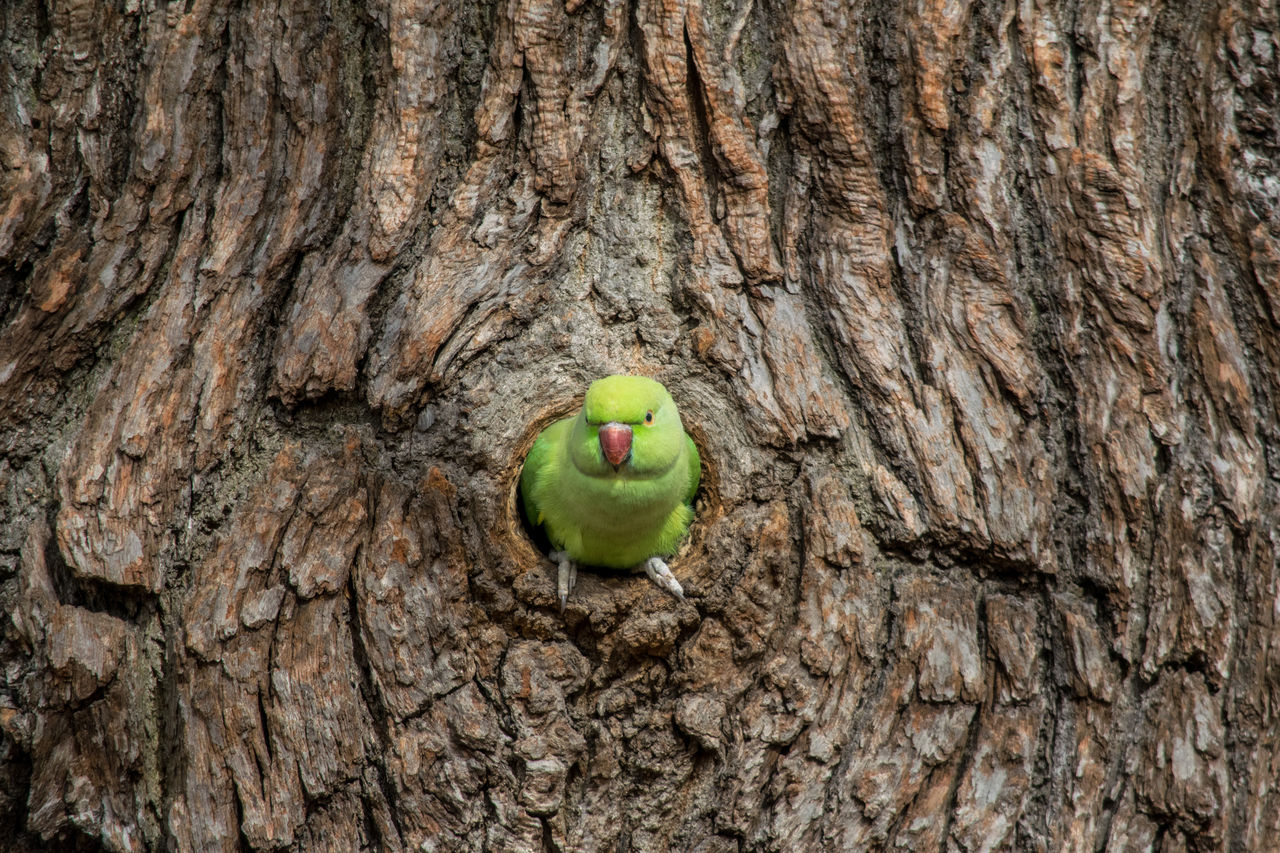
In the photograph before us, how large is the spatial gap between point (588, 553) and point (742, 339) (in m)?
1.06

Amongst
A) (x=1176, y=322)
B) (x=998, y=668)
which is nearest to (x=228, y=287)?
(x=998, y=668)

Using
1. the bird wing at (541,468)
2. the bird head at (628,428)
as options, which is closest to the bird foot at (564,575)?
the bird wing at (541,468)

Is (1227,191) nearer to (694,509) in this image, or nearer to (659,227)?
(659,227)

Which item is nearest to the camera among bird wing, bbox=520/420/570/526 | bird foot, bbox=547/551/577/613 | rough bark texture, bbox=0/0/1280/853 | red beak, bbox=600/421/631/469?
rough bark texture, bbox=0/0/1280/853

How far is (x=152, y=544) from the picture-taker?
2.88 meters

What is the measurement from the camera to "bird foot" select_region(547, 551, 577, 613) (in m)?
3.14

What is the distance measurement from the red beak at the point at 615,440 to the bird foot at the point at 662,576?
0.42m

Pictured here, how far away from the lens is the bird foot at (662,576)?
3.17 meters

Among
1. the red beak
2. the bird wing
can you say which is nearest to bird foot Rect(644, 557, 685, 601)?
the red beak

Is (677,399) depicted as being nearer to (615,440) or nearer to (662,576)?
(615,440)

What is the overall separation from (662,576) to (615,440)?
0.53m

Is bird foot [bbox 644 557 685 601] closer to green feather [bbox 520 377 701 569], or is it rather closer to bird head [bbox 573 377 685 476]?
green feather [bbox 520 377 701 569]

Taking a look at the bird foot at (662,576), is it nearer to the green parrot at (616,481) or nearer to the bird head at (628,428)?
the green parrot at (616,481)

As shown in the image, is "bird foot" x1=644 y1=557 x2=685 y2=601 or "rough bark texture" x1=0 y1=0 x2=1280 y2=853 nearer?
"rough bark texture" x1=0 y1=0 x2=1280 y2=853
